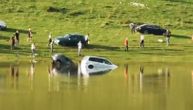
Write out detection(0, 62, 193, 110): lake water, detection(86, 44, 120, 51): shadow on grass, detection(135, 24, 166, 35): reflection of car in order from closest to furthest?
1. detection(0, 62, 193, 110): lake water
2. detection(86, 44, 120, 51): shadow on grass
3. detection(135, 24, 166, 35): reflection of car

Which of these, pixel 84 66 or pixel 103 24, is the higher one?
pixel 103 24

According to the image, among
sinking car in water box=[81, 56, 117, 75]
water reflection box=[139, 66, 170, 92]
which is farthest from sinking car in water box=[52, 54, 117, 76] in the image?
water reflection box=[139, 66, 170, 92]

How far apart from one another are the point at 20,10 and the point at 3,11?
2849 millimetres

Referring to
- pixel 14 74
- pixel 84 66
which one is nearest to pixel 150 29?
pixel 84 66

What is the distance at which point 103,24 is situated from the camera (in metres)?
102

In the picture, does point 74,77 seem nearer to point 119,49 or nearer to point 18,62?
point 18,62

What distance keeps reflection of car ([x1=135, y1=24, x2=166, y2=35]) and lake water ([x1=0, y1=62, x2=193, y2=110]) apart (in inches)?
1064

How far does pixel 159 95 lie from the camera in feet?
153

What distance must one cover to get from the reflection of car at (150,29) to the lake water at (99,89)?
2704 centimetres

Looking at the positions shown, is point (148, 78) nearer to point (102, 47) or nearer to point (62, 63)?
point (62, 63)

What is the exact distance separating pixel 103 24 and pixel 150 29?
8.04m

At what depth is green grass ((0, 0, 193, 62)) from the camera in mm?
82625

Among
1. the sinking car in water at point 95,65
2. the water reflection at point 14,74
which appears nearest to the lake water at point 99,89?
the water reflection at point 14,74

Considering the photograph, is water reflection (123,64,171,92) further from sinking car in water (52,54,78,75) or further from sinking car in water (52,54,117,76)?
sinking car in water (52,54,78,75)
